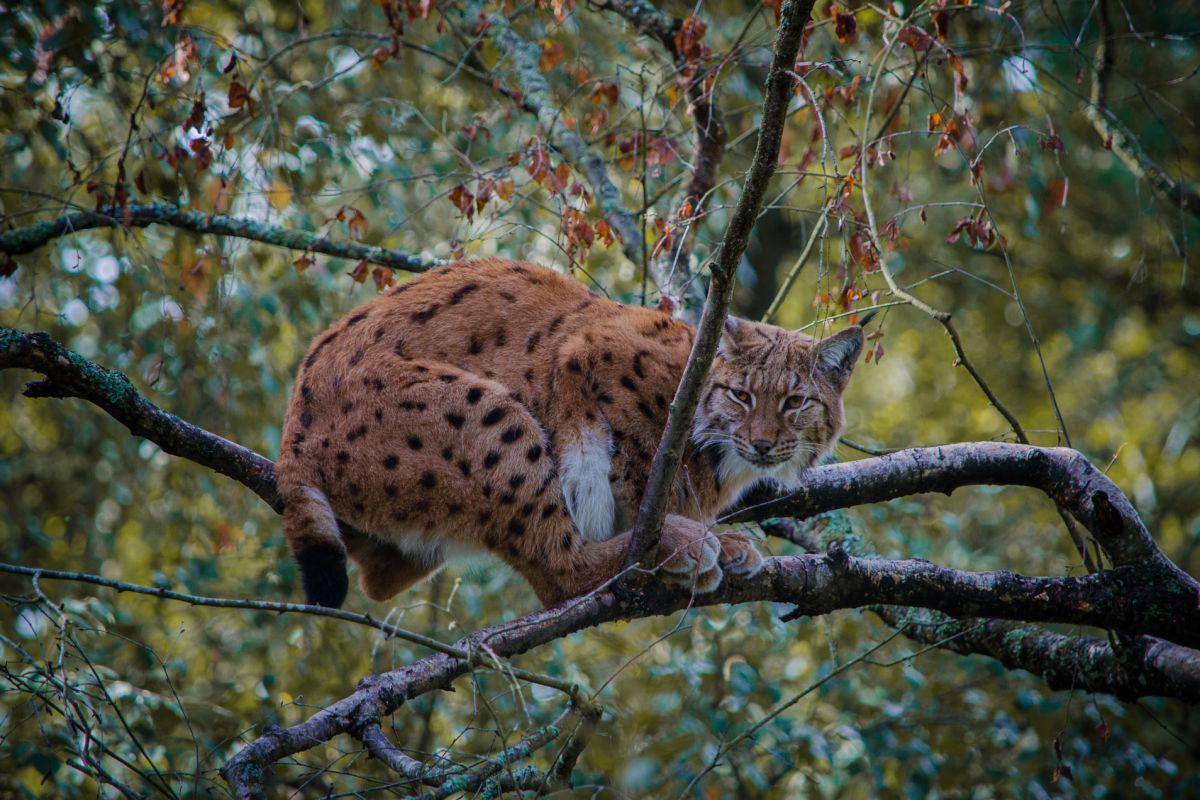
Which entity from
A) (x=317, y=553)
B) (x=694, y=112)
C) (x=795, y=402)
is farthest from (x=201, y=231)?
(x=795, y=402)

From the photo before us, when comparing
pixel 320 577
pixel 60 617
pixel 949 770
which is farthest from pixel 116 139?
pixel 949 770

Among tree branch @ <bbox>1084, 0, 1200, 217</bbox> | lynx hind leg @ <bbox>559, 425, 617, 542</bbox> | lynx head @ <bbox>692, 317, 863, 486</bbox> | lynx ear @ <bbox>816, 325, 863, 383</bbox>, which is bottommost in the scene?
lynx hind leg @ <bbox>559, 425, 617, 542</bbox>

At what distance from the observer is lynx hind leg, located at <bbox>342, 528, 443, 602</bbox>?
5227 mm

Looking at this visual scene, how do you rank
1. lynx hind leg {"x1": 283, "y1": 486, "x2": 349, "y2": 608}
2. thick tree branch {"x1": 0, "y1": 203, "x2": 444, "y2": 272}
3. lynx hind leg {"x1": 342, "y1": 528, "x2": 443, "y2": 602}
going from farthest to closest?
1. thick tree branch {"x1": 0, "y1": 203, "x2": 444, "y2": 272}
2. lynx hind leg {"x1": 342, "y1": 528, "x2": 443, "y2": 602}
3. lynx hind leg {"x1": 283, "y1": 486, "x2": 349, "y2": 608}

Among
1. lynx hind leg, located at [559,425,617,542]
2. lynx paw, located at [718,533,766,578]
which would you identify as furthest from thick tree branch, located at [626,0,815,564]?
lynx hind leg, located at [559,425,617,542]

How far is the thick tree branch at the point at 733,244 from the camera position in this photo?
10.6ft

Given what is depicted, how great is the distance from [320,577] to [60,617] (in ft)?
4.50

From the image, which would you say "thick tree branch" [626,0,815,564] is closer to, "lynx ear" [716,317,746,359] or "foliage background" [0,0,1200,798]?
"foliage background" [0,0,1200,798]

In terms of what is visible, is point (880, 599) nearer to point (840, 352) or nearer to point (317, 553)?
point (840, 352)

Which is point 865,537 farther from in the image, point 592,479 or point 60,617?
point 60,617

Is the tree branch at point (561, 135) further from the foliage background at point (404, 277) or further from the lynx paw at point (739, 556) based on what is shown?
the lynx paw at point (739, 556)

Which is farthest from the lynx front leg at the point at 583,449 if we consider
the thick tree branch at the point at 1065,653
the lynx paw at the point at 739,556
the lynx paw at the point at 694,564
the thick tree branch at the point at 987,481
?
the thick tree branch at the point at 1065,653

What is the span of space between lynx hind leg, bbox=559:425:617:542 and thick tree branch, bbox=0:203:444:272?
66.4 inches

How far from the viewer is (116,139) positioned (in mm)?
7930
